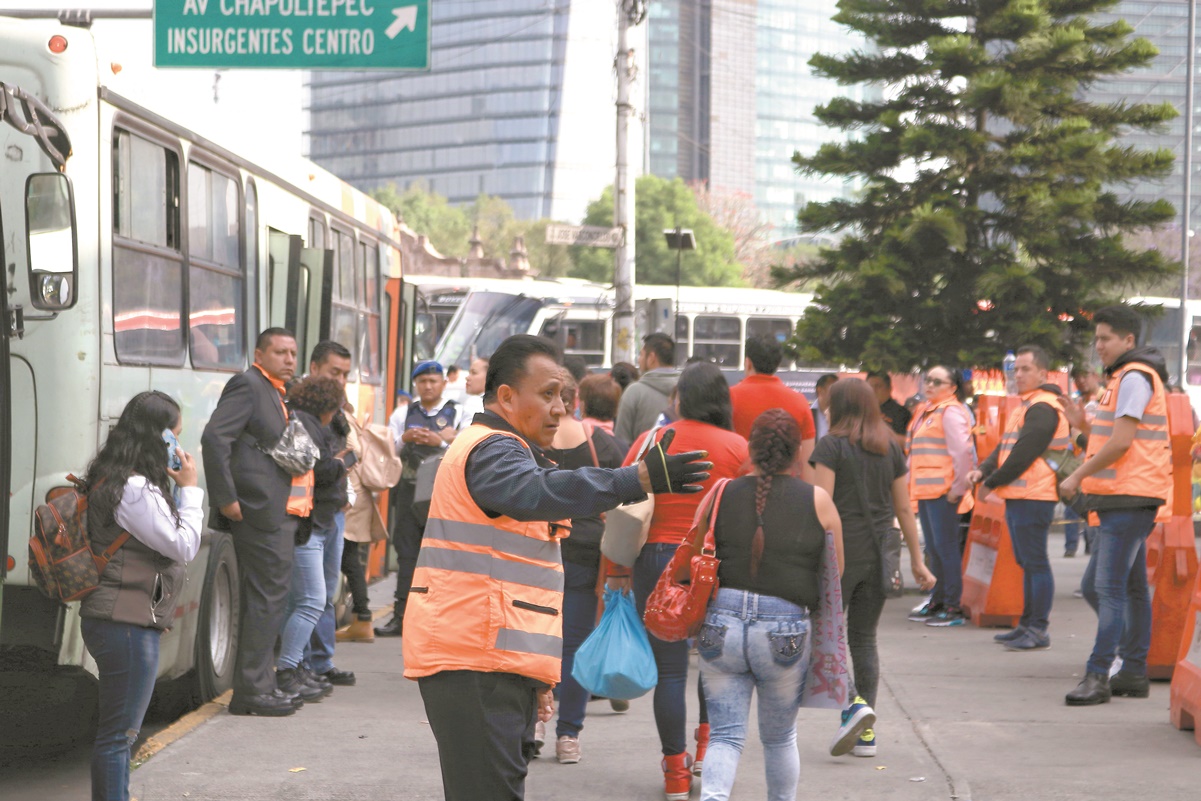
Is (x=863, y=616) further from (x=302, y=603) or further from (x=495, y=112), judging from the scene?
(x=495, y=112)

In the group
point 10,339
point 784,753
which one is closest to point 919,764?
point 784,753

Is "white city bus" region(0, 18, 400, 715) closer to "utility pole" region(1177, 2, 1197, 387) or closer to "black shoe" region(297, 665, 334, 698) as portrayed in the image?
"black shoe" region(297, 665, 334, 698)

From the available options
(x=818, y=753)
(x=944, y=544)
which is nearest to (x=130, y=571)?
(x=818, y=753)

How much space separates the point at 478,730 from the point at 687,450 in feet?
8.79

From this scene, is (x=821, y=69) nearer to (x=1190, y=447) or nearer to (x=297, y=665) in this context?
(x=1190, y=447)

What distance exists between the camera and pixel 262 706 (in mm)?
7824

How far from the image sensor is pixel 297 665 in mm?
8172

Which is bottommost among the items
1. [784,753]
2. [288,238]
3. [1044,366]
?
[784,753]

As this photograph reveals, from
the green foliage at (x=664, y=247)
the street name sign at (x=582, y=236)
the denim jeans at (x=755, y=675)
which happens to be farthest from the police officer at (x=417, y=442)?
the green foliage at (x=664, y=247)

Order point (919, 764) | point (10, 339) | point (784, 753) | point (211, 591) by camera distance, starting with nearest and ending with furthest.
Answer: point (784, 753)
point (10, 339)
point (919, 764)
point (211, 591)

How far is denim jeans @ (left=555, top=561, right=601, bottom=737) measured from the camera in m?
7.02

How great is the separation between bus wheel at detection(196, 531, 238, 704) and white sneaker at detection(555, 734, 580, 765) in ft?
7.00

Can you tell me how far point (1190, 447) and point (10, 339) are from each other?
588 centimetres

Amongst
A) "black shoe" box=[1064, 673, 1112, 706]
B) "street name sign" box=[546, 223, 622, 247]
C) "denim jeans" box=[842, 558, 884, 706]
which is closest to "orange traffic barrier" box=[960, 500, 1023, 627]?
"black shoe" box=[1064, 673, 1112, 706]
